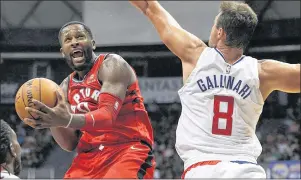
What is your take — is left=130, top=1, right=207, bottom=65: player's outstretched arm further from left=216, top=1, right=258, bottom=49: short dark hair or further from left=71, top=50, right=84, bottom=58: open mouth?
left=71, top=50, right=84, bottom=58: open mouth

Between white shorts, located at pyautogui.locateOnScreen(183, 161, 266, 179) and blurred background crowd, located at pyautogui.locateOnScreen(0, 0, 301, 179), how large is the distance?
897 centimetres

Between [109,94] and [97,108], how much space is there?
30 cm

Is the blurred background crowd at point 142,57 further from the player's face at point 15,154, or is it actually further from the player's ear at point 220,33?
the player's ear at point 220,33

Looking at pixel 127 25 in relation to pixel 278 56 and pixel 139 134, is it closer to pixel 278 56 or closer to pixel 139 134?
pixel 278 56

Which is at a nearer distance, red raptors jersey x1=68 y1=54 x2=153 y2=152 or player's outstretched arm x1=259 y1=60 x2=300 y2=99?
player's outstretched arm x1=259 y1=60 x2=300 y2=99

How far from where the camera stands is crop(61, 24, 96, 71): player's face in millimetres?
3666

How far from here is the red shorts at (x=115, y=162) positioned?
3.52 m

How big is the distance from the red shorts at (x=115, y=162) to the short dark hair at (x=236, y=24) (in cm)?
114

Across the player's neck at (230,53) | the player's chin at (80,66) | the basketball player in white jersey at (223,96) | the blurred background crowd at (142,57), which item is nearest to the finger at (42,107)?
the basketball player in white jersey at (223,96)

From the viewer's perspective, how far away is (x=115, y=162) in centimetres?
357

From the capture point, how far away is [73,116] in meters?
2.81

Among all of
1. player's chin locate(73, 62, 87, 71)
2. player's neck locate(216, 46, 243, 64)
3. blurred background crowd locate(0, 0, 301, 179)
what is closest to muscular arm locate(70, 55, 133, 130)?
player's chin locate(73, 62, 87, 71)

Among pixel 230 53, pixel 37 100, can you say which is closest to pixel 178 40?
pixel 230 53

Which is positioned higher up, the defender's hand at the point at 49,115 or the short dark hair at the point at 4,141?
the defender's hand at the point at 49,115
